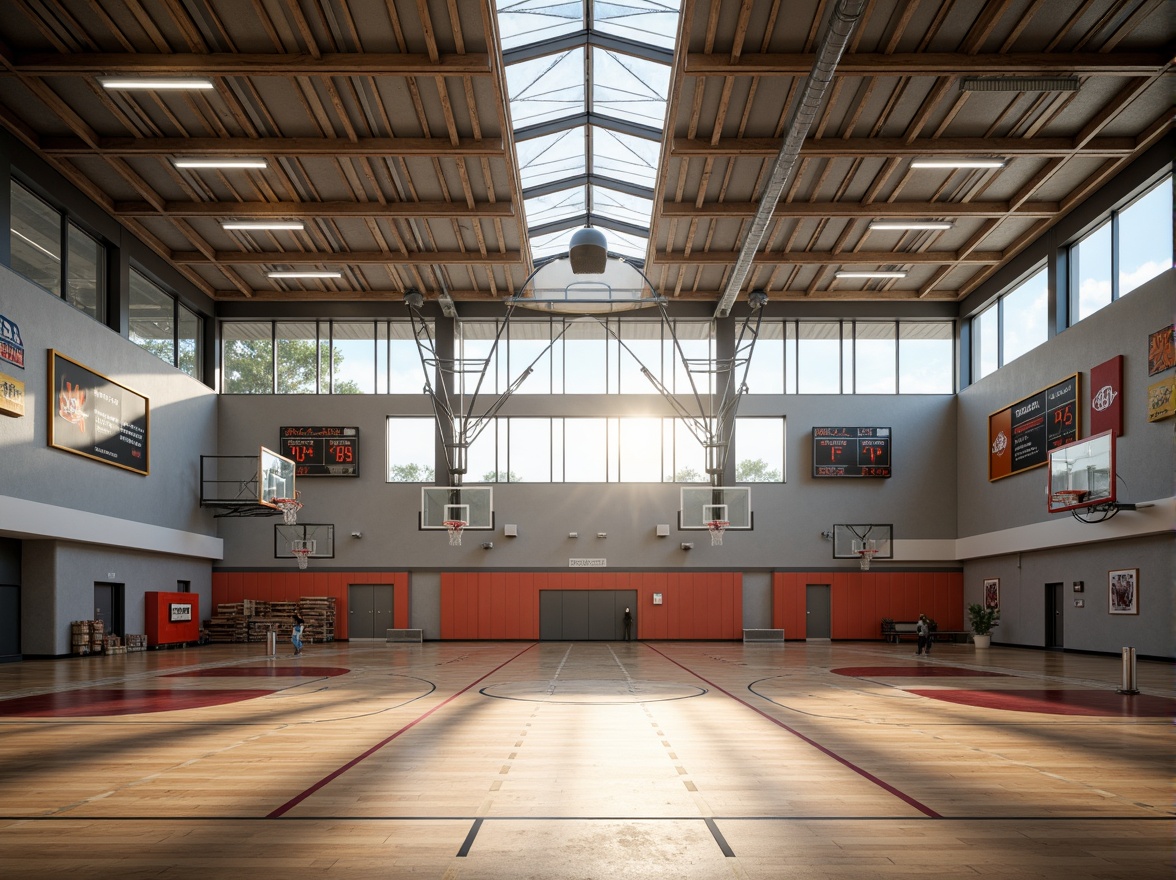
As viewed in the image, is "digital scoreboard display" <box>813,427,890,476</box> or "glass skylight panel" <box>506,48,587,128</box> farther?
"digital scoreboard display" <box>813,427,890,476</box>

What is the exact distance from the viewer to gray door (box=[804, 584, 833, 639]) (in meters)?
40.0

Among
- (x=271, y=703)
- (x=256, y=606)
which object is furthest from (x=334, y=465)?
(x=271, y=703)

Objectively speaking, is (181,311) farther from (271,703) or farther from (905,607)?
(905,607)

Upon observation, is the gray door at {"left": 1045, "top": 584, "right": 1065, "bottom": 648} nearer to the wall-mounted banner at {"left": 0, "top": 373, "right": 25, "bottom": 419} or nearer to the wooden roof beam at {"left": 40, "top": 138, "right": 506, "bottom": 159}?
the wooden roof beam at {"left": 40, "top": 138, "right": 506, "bottom": 159}

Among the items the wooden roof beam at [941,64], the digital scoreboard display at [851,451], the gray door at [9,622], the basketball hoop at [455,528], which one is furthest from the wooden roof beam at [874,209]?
the gray door at [9,622]

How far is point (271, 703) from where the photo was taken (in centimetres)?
1684

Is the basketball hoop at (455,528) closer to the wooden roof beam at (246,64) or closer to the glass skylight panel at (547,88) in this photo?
the glass skylight panel at (547,88)

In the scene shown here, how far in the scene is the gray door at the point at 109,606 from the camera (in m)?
31.1

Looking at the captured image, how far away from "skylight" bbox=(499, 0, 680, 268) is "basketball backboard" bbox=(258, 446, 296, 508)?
40.8 feet

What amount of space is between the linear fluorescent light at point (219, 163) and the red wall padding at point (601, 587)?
63.4 ft

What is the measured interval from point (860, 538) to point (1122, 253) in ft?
51.5

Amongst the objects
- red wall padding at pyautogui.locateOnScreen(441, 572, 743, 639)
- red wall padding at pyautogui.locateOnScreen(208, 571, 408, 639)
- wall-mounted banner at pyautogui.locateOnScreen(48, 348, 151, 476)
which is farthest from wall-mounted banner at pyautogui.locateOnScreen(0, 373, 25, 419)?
red wall padding at pyautogui.locateOnScreen(441, 572, 743, 639)

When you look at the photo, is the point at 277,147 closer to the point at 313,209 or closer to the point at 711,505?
the point at 313,209

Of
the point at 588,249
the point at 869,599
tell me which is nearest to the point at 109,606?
the point at 588,249
